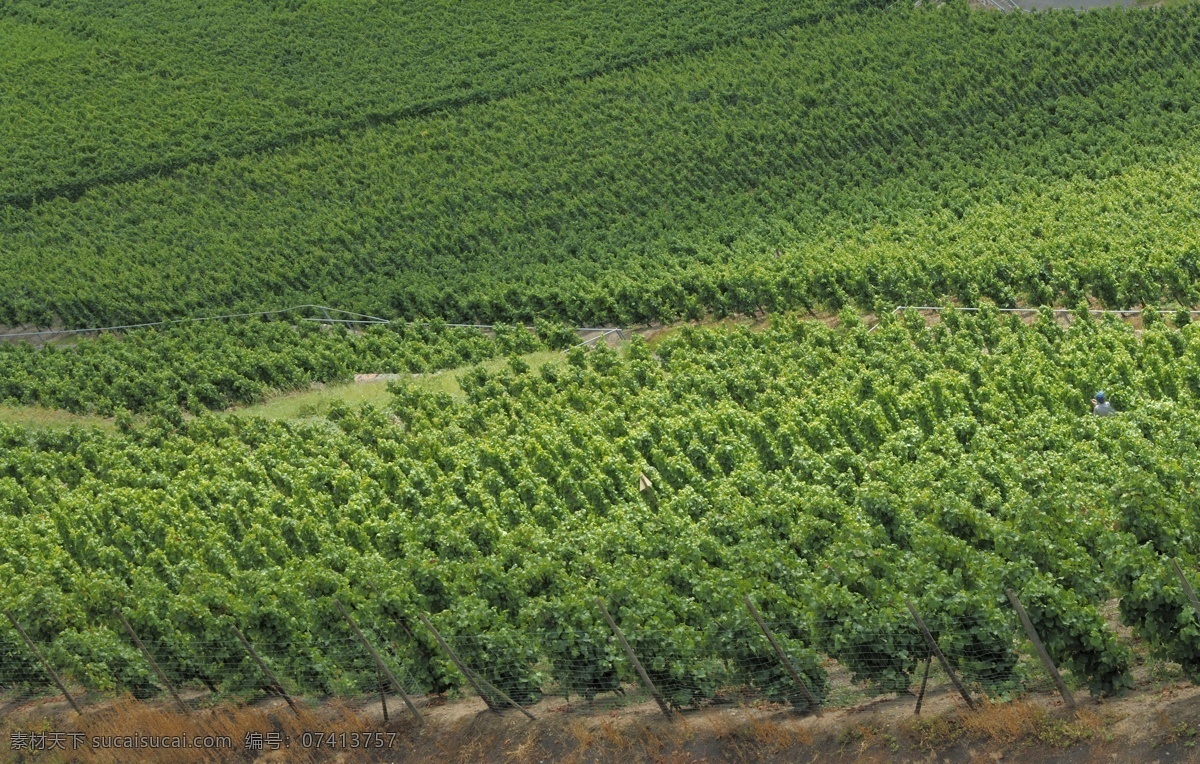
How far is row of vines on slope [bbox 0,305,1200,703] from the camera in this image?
675 inches

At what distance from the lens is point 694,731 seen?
1695 cm

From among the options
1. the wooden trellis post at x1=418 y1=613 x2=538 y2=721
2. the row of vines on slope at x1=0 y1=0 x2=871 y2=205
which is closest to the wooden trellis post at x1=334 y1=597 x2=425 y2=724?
the wooden trellis post at x1=418 y1=613 x2=538 y2=721

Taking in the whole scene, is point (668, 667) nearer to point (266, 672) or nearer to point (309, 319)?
point (266, 672)

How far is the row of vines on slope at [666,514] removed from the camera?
1714 centimetres

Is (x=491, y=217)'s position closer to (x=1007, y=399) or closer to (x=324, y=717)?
(x=1007, y=399)

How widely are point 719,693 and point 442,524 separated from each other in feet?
22.8

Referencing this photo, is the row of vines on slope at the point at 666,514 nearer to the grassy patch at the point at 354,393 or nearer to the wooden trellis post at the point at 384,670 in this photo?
the wooden trellis post at the point at 384,670

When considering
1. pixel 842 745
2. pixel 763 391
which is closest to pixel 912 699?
pixel 842 745

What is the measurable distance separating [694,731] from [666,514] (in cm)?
516

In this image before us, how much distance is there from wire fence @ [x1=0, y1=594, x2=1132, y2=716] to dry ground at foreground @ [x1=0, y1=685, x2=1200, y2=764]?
27 centimetres

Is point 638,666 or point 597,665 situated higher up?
point 638,666

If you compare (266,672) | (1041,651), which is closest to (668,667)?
(1041,651)

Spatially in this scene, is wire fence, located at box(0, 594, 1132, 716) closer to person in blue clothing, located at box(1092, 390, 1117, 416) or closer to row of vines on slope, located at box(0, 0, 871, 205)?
person in blue clothing, located at box(1092, 390, 1117, 416)

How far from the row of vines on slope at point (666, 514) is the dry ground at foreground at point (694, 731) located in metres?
0.51
